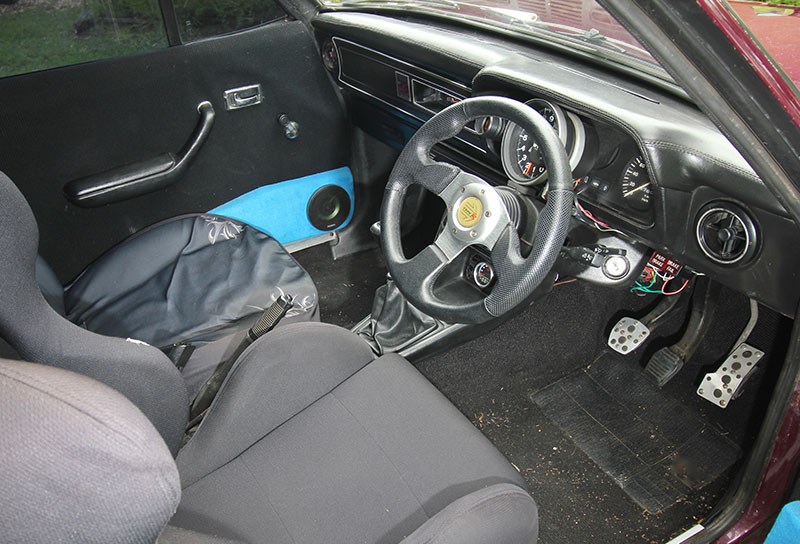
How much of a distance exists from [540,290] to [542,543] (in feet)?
2.14

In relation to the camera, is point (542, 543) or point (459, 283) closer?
point (542, 543)

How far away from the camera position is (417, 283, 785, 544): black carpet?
176 cm

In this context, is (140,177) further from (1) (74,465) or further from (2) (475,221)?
(1) (74,465)

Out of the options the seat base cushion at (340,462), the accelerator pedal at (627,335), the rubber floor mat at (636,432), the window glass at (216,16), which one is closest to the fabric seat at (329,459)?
the seat base cushion at (340,462)

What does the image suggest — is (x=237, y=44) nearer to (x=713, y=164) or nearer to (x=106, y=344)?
(x=106, y=344)

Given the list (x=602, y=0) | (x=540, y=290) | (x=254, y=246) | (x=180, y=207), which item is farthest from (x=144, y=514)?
(x=180, y=207)

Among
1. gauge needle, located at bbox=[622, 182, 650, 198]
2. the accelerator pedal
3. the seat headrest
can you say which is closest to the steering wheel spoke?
gauge needle, located at bbox=[622, 182, 650, 198]

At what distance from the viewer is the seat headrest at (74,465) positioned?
20.6 inches

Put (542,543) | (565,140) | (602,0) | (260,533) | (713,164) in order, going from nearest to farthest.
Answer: (602,0), (260,533), (713,164), (565,140), (542,543)

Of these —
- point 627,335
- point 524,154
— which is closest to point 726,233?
point 524,154

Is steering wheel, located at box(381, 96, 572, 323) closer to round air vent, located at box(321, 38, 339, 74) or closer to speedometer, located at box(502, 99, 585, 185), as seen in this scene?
speedometer, located at box(502, 99, 585, 185)

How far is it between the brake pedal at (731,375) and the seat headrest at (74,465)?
1736 millimetres

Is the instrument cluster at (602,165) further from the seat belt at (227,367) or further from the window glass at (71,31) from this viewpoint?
the window glass at (71,31)

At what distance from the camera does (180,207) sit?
231 cm
